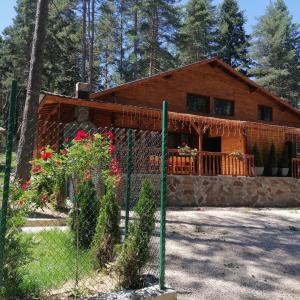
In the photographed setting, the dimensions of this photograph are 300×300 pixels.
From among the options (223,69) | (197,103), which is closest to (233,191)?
(197,103)

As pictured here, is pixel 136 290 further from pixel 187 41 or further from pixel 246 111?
pixel 187 41

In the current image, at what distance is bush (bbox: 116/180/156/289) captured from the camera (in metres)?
4.08

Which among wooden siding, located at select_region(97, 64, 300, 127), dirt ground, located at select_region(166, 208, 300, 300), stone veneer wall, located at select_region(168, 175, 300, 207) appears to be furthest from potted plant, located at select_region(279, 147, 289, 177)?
dirt ground, located at select_region(166, 208, 300, 300)

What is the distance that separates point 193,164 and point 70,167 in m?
9.83

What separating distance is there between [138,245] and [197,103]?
546 inches

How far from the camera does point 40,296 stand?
3.67 metres

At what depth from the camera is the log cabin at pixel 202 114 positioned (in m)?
13.6

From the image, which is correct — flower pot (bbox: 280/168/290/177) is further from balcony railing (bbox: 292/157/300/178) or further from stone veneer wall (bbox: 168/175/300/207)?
stone veneer wall (bbox: 168/175/300/207)

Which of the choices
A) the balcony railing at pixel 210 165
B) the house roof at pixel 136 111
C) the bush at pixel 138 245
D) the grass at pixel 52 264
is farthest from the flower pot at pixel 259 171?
the bush at pixel 138 245

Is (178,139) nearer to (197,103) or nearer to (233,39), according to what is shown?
(197,103)

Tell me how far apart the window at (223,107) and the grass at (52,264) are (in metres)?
13.0

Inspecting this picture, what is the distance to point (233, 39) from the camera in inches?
1423

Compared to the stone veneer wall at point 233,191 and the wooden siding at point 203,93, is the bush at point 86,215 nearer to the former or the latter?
the stone veneer wall at point 233,191

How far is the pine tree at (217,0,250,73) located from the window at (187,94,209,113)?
765 inches
